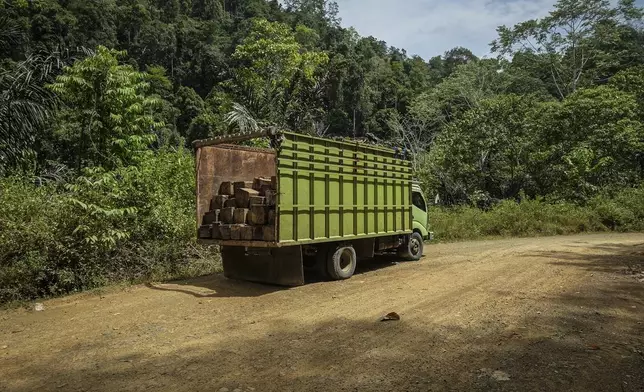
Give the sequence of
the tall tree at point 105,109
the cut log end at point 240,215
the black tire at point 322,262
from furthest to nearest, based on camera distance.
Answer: the tall tree at point 105,109 < the black tire at point 322,262 < the cut log end at point 240,215

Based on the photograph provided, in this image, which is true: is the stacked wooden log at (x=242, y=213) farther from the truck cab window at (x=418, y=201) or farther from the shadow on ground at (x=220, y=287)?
the truck cab window at (x=418, y=201)

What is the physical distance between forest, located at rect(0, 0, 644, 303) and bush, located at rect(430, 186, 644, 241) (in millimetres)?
68

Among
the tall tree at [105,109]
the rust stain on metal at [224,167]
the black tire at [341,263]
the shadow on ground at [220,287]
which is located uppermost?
the tall tree at [105,109]

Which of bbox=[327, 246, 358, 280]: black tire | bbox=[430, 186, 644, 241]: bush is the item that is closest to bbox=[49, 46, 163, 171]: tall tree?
bbox=[327, 246, 358, 280]: black tire

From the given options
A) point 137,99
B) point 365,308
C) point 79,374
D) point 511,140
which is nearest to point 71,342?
point 79,374

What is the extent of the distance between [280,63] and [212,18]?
166 feet

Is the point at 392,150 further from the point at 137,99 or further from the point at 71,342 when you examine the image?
the point at 137,99

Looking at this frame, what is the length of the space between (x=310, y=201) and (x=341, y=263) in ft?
5.91

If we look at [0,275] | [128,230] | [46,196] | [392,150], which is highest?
[392,150]

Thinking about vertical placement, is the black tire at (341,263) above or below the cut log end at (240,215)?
below

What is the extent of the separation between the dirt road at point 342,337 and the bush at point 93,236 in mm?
575

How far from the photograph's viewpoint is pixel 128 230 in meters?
8.72

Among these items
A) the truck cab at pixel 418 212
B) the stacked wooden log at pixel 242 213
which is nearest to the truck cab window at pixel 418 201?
the truck cab at pixel 418 212

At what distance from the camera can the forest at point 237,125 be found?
8250 mm
